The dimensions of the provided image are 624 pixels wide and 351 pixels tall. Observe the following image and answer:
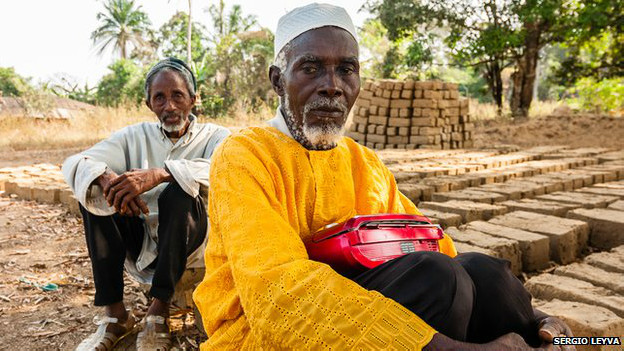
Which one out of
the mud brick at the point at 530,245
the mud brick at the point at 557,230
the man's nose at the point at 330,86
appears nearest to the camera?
the man's nose at the point at 330,86

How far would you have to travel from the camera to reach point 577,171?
5348mm

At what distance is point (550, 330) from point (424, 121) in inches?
310

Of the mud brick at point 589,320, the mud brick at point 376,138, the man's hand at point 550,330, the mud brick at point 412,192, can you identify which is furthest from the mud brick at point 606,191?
the mud brick at point 376,138

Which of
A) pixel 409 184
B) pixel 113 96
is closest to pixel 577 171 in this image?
pixel 409 184

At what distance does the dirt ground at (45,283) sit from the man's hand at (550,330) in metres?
1.51

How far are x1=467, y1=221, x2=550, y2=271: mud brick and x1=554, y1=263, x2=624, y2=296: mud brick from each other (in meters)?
0.30

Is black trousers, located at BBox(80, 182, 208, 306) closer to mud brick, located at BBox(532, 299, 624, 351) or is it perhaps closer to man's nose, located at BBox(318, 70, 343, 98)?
man's nose, located at BBox(318, 70, 343, 98)

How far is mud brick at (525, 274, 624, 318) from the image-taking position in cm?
198

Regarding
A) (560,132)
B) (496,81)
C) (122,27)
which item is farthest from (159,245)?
(122,27)

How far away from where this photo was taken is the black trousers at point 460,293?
40.1 inches

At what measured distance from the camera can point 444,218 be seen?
3.25 metres

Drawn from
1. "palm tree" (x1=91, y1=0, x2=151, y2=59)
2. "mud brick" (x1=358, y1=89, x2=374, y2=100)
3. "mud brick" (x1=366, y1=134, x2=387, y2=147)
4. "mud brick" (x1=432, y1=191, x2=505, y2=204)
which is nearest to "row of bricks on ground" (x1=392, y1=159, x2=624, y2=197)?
"mud brick" (x1=432, y1=191, x2=505, y2=204)

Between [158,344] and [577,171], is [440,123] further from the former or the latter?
[158,344]

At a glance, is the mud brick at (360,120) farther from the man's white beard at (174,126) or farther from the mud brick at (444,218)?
the man's white beard at (174,126)
